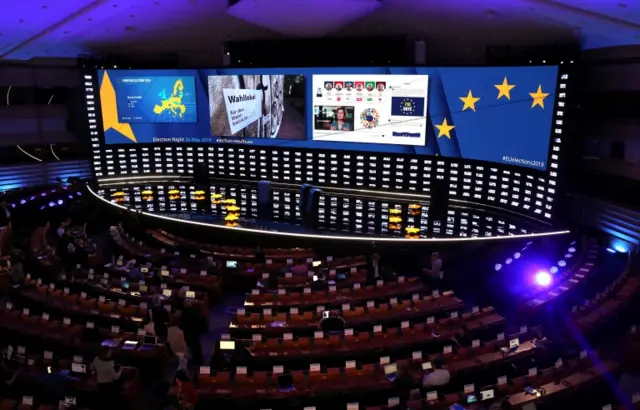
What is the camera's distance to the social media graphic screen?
19.5 metres

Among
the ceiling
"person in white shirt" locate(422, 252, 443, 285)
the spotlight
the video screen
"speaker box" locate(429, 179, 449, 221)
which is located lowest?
"person in white shirt" locate(422, 252, 443, 285)

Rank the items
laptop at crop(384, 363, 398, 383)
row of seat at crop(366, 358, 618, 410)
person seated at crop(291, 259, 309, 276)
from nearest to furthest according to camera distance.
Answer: row of seat at crop(366, 358, 618, 410) → laptop at crop(384, 363, 398, 383) → person seated at crop(291, 259, 309, 276)

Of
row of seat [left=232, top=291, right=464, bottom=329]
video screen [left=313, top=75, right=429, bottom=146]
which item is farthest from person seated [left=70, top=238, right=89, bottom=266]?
video screen [left=313, top=75, right=429, bottom=146]

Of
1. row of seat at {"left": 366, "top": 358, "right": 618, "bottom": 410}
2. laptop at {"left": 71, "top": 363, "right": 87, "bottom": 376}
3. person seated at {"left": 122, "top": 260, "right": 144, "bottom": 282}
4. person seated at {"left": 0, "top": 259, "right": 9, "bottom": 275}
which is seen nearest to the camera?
row of seat at {"left": 366, "top": 358, "right": 618, "bottom": 410}

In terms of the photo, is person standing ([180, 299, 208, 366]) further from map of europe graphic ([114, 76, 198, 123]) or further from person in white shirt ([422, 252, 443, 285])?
map of europe graphic ([114, 76, 198, 123])

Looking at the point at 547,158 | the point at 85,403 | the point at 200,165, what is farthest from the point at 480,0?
the point at 200,165

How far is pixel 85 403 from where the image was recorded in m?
8.10

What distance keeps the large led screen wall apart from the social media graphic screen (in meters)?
0.04

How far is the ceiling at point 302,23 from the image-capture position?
11.2m

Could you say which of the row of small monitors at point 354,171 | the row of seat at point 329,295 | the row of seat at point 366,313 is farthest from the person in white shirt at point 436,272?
the row of small monitors at point 354,171

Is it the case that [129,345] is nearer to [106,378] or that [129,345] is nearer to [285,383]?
[106,378]

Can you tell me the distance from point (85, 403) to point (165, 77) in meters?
15.4

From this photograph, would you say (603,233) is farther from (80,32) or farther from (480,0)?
(80,32)

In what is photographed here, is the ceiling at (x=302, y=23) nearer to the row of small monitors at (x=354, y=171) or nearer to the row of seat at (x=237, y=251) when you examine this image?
the row of small monitors at (x=354, y=171)
